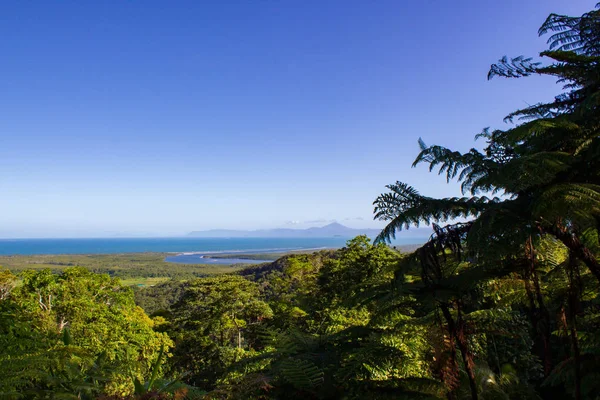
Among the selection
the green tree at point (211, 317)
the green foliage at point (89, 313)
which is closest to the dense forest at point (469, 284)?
the green foliage at point (89, 313)

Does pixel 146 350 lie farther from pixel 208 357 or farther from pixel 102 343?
pixel 208 357

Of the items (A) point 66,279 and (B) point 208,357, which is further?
(B) point 208,357

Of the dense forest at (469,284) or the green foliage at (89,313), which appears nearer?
the dense forest at (469,284)

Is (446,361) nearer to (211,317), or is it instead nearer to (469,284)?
(469,284)

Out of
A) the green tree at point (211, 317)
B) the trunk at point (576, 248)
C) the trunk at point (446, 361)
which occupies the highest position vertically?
the trunk at point (576, 248)

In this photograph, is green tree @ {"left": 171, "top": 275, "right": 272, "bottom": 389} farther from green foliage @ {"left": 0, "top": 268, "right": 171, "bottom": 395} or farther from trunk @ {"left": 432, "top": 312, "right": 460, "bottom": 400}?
trunk @ {"left": 432, "top": 312, "right": 460, "bottom": 400}

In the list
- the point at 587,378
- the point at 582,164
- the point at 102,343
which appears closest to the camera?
the point at 582,164

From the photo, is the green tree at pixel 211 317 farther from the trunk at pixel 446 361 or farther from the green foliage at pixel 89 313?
the trunk at pixel 446 361

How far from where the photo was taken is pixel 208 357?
57.2ft

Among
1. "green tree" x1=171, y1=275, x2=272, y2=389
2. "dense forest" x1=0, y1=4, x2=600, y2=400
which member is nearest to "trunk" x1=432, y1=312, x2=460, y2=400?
"dense forest" x1=0, y1=4, x2=600, y2=400

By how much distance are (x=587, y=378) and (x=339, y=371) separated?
3.83 metres

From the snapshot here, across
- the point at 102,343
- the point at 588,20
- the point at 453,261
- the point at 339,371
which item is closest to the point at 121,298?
the point at 102,343

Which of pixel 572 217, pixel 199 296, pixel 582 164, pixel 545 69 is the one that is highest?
pixel 545 69

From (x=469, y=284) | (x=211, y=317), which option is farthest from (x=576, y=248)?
(x=211, y=317)
